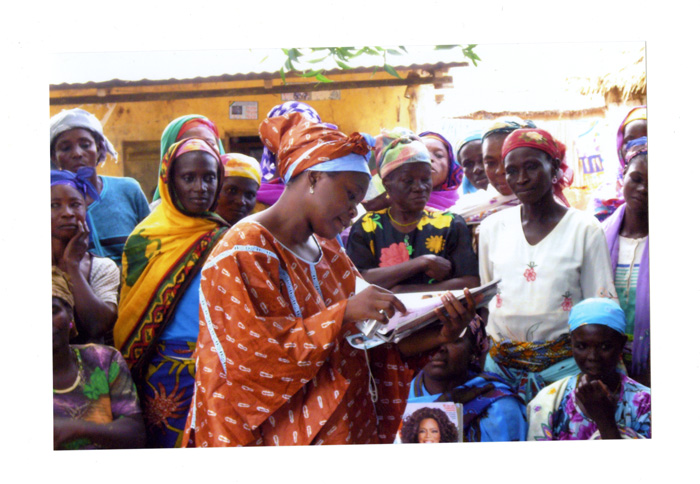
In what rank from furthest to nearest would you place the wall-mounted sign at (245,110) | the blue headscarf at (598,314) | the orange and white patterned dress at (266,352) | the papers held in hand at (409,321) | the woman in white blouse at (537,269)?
the wall-mounted sign at (245,110) → the woman in white blouse at (537,269) → the blue headscarf at (598,314) → the papers held in hand at (409,321) → the orange and white patterned dress at (266,352)

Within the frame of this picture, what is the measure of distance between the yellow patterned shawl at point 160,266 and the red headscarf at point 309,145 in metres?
0.63

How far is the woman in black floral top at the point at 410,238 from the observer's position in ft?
12.3

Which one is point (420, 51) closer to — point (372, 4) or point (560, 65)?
point (372, 4)

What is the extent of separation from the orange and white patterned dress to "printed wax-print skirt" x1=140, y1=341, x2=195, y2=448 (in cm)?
48

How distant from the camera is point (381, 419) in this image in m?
3.58

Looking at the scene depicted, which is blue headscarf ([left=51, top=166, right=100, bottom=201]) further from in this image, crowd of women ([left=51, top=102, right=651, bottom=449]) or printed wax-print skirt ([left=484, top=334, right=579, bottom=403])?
printed wax-print skirt ([left=484, top=334, right=579, bottom=403])

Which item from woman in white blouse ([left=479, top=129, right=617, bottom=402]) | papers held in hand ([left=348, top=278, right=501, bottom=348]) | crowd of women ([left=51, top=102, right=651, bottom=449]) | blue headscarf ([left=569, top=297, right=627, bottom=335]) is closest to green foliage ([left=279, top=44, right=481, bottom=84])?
crowd of women ([left=51, top=102, right=651, bottom=449])

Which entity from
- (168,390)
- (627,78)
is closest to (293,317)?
(168,390)

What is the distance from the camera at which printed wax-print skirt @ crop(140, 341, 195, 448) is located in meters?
3.75

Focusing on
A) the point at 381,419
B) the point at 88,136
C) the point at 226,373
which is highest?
the point at 88,136

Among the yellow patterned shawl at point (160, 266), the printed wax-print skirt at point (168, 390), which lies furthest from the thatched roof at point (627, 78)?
the printed wax-print skirt at point (168, 390)

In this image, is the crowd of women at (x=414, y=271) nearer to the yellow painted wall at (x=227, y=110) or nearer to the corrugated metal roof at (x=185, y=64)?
the yellow painted wall at (x=227, y=110)
